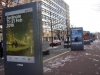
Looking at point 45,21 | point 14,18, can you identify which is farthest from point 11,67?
point 45,21

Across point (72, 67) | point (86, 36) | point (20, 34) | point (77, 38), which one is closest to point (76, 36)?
point (77, 38)

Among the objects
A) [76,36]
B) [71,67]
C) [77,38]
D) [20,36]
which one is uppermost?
[20,36]

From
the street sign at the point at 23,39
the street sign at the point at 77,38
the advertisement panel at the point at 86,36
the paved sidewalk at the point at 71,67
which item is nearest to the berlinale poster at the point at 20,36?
the street sign at the point at 23,39

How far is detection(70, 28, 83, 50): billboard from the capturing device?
763 inches

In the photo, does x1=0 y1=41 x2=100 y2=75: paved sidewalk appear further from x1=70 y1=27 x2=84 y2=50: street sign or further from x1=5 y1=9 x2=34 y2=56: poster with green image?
x1=70 y1=27 x2=84 y2=50: street sign

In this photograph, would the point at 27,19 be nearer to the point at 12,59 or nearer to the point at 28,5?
the point at 28,5

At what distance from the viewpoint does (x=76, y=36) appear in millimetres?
19625

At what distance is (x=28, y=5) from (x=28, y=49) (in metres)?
1.40

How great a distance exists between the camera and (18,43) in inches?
203

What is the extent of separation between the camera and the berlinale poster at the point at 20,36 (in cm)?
489

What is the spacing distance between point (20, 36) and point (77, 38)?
15.3 metres

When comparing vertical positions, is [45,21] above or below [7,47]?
above

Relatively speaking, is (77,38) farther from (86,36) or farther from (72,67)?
(86,36)

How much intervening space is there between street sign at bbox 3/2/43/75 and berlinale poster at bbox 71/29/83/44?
48.0 feet
